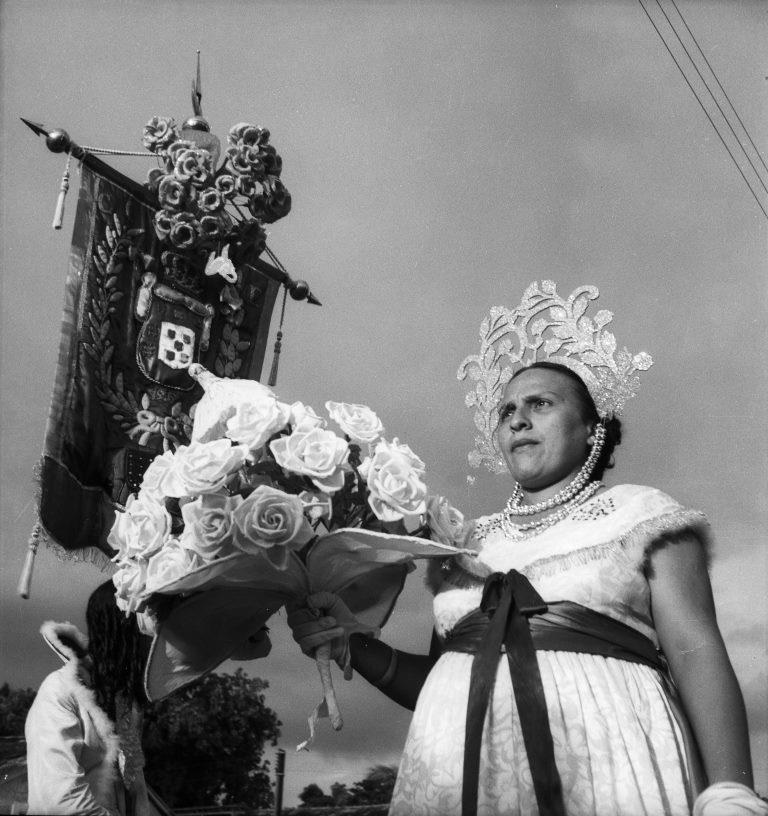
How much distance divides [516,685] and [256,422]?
83 centimetres

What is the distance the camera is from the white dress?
222cm

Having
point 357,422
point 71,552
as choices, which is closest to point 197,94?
point 71,552

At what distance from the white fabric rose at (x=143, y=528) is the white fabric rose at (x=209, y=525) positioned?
7cm

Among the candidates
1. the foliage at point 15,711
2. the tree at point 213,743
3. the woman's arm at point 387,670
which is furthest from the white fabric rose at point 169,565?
the tree at point 213,743

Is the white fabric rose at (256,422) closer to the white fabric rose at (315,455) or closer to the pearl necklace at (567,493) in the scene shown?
the white fabric rose at (315,455)

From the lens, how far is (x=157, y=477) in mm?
2471

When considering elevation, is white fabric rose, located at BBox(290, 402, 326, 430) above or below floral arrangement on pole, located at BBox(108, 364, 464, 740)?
above

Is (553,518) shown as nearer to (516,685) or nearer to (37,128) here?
(516,685)

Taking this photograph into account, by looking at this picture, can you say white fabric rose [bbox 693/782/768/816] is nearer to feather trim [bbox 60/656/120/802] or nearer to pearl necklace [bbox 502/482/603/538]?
pearl necklace [bbox 502/482/603/538]

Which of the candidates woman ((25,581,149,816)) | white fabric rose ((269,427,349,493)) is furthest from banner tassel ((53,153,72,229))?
white fabric rose ((269,427,349,493))

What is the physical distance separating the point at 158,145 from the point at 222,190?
325mm

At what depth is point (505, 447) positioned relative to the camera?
286 cm

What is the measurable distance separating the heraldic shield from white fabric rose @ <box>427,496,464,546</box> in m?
1.81

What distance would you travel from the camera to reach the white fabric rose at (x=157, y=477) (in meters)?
2.45
